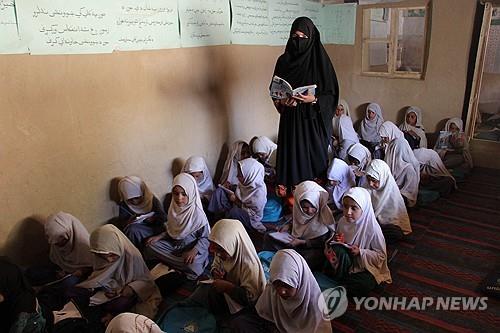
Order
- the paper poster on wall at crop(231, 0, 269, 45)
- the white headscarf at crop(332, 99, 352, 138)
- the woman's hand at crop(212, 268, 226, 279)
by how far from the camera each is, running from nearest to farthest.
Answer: the woman's hand at crop(212, 268, 226, 279) → the paper poster on wall at crop(231, 0, 269, 45) → the white headscarf at crop(332, 99, 352, 138)

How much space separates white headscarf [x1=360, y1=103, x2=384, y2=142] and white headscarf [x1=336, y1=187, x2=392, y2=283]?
9.06ft

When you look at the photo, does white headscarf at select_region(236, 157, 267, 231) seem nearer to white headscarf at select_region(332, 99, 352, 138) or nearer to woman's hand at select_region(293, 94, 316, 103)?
woman's hand at select_region(293, 94, 316, 103)

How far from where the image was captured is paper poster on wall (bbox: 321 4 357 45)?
5555mm

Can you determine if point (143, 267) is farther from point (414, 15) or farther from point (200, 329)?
point (414, 15)

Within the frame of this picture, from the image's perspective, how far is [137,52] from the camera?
3.35 m

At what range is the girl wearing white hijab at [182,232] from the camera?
118 inches

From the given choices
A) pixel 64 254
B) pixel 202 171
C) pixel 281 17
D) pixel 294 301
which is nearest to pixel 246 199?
pixel 202 171

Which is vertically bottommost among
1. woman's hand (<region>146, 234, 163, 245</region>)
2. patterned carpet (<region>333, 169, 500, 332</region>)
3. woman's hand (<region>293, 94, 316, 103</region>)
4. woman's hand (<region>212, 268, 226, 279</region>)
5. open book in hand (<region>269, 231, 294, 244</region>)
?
patterned carpet (<region>333, 169, 500, 332</region>)

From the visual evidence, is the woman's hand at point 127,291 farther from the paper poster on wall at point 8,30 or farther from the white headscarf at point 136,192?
the paper poster on wall at point 8,30

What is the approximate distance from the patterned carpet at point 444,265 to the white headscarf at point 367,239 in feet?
0.47

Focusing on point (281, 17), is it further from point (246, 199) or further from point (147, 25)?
point (246, 199)

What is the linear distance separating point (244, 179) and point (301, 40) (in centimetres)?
129

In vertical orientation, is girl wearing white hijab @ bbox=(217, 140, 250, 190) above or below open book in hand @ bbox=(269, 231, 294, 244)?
above

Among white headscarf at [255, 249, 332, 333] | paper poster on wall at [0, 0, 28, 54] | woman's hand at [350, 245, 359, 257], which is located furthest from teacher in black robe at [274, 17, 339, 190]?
paper poster on wall at [0, 0, 28, 54]
